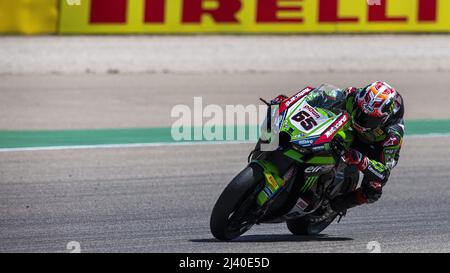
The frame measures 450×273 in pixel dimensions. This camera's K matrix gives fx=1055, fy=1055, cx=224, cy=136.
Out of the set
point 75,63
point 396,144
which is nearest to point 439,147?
point 396,144

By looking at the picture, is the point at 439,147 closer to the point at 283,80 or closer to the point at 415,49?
the point at 283,80

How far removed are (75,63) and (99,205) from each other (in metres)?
7.78

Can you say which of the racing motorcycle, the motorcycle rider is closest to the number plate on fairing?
the racing motorcycle

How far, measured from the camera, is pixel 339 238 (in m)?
7.83

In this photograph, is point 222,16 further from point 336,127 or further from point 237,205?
point 237,205

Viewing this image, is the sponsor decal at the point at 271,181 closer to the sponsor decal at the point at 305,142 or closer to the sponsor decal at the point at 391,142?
the sponsor decal at the point at 305,142

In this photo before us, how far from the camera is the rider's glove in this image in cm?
737

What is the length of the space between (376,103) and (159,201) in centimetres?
258

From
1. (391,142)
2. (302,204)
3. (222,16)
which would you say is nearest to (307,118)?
(302,204)

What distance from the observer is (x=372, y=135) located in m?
7.59

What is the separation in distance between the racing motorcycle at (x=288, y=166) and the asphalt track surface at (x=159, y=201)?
0.24m

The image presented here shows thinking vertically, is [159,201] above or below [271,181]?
below

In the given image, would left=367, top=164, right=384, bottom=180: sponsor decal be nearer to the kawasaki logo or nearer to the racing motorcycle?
the racing motorcycle
